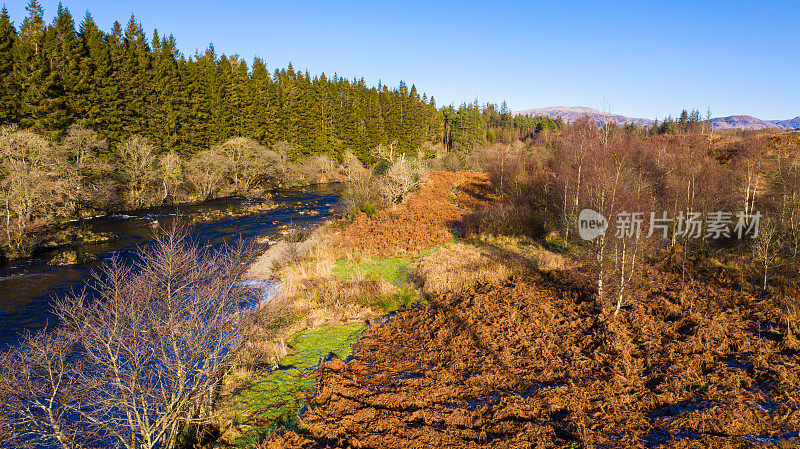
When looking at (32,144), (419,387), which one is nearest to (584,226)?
(419,387)

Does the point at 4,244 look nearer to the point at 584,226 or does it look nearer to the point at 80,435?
the point at 80,435

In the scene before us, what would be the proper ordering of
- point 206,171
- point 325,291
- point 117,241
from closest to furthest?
point 325,291
point 117,241
point 206,171

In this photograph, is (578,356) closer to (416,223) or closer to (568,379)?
(568,379)

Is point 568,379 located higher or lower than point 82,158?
lower

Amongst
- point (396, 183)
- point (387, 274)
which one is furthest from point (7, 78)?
point (387, 274)

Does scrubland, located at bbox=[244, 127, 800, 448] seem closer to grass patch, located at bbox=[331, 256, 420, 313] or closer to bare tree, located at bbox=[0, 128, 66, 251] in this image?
grass patch, located at bbox=[331, 256, 420, 313]
